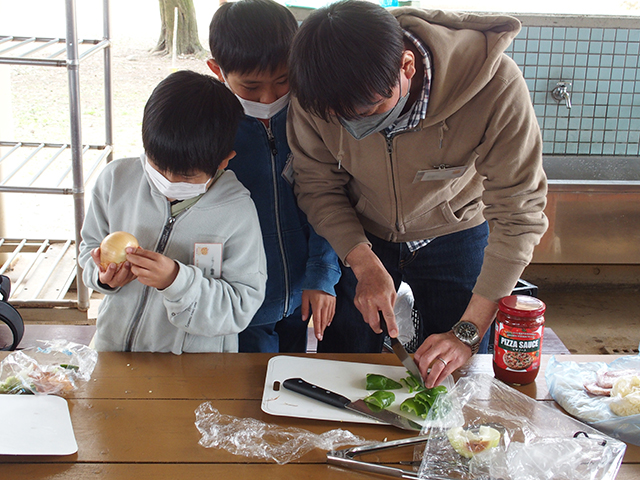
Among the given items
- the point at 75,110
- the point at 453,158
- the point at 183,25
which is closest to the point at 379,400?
the point at 453,158

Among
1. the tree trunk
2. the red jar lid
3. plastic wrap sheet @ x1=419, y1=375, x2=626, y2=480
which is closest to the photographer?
plastic wrap sheet @ x1=419, y1=375, x2=626, y2=480

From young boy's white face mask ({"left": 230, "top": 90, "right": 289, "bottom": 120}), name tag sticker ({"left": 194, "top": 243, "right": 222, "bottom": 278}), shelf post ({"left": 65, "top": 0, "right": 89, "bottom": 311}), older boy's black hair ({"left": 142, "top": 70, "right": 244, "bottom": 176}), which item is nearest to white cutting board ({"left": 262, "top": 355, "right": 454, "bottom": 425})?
name tag sticker ({"left": 194, "top": 243, "right": 222, "bottom": 278})

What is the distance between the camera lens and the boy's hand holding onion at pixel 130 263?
109cm

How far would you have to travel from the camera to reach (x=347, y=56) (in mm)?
954

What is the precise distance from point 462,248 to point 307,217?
402 mm

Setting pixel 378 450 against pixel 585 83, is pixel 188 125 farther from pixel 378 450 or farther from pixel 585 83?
pixel 585 83

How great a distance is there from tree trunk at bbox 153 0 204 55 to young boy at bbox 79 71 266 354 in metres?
2.98

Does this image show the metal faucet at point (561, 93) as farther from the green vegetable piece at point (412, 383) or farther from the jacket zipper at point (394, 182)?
the green vegetable piece at point (412, 383)

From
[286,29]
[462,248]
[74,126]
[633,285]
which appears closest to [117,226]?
[286,29]

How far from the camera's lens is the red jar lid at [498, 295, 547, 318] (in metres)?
1.07

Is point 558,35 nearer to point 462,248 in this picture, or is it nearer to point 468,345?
point 462,248

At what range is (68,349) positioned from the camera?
1166mm

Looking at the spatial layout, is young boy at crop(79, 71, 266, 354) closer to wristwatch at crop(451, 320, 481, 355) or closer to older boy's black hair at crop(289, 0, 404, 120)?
older boy's black hair at crop(289, 0, 404, 120)

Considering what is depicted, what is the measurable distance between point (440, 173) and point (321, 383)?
534 mm
